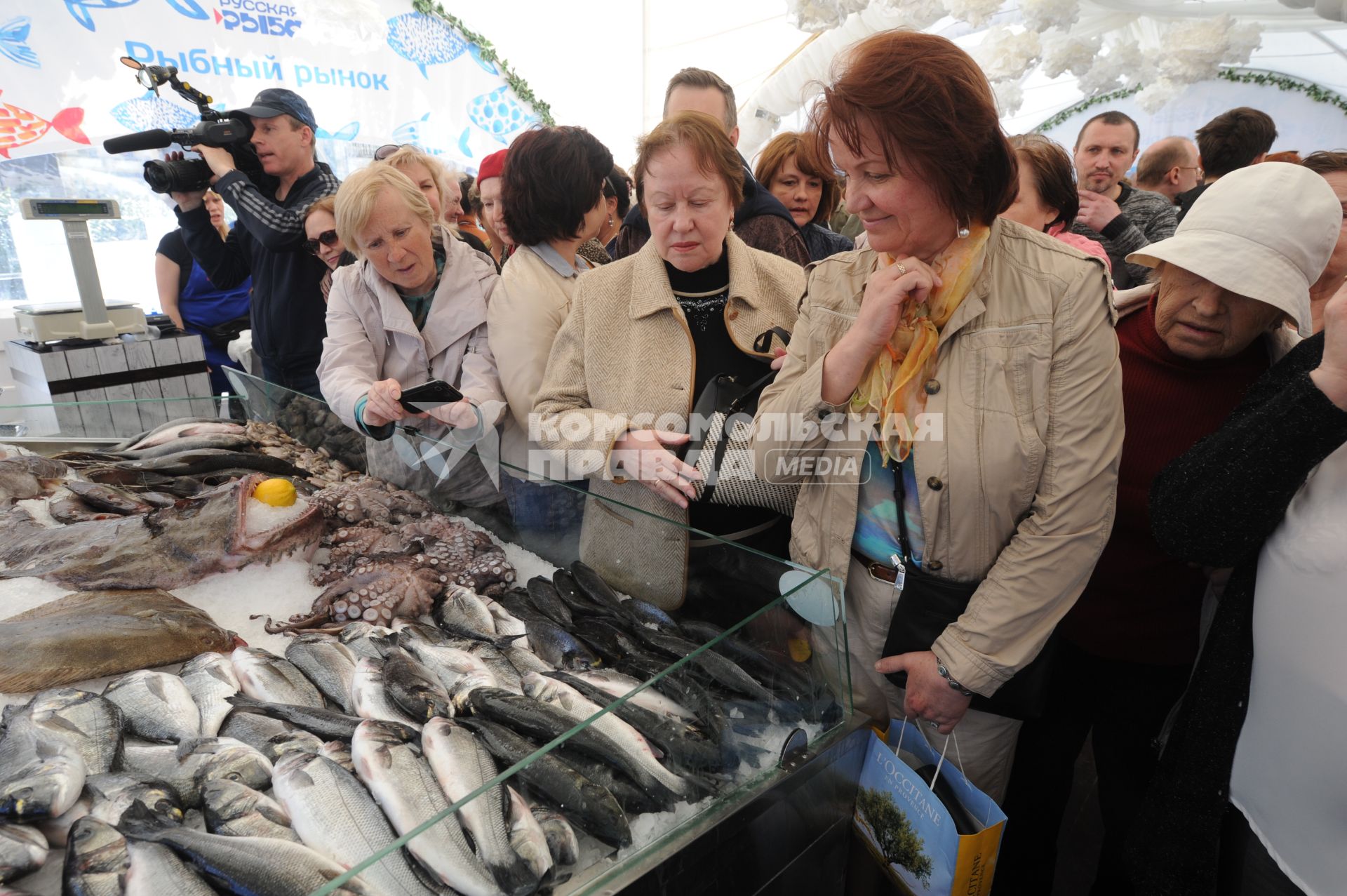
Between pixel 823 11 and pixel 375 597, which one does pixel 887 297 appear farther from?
pixel 823 11

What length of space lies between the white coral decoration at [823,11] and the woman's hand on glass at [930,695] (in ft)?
22.0

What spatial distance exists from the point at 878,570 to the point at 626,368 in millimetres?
726

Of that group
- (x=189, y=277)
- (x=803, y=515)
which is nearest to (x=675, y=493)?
(x=803, y=515)

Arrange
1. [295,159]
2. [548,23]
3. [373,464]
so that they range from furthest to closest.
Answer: [548,23] → [295,159] → [373,464]

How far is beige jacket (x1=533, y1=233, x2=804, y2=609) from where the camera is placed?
162cm

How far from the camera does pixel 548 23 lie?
9016 mm

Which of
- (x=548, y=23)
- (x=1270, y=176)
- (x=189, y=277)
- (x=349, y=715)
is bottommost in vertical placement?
(x=349, y=715)

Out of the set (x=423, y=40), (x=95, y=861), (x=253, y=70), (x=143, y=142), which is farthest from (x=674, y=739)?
(x=423, y=40)

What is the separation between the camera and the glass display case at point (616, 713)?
95cm

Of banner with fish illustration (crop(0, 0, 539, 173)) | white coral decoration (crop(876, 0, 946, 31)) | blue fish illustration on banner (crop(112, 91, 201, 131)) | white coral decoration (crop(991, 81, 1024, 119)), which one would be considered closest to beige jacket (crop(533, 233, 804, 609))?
banner with fish illustration (crop(0, 0, 539, 173))

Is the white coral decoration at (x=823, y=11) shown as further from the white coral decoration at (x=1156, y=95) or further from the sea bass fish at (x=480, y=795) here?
the sea bass fish at (x=480, y=795)

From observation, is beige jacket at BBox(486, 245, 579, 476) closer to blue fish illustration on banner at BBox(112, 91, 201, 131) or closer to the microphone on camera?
the microphone on camera

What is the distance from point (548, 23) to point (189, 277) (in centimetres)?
606

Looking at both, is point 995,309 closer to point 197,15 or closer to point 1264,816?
point 1264,816
